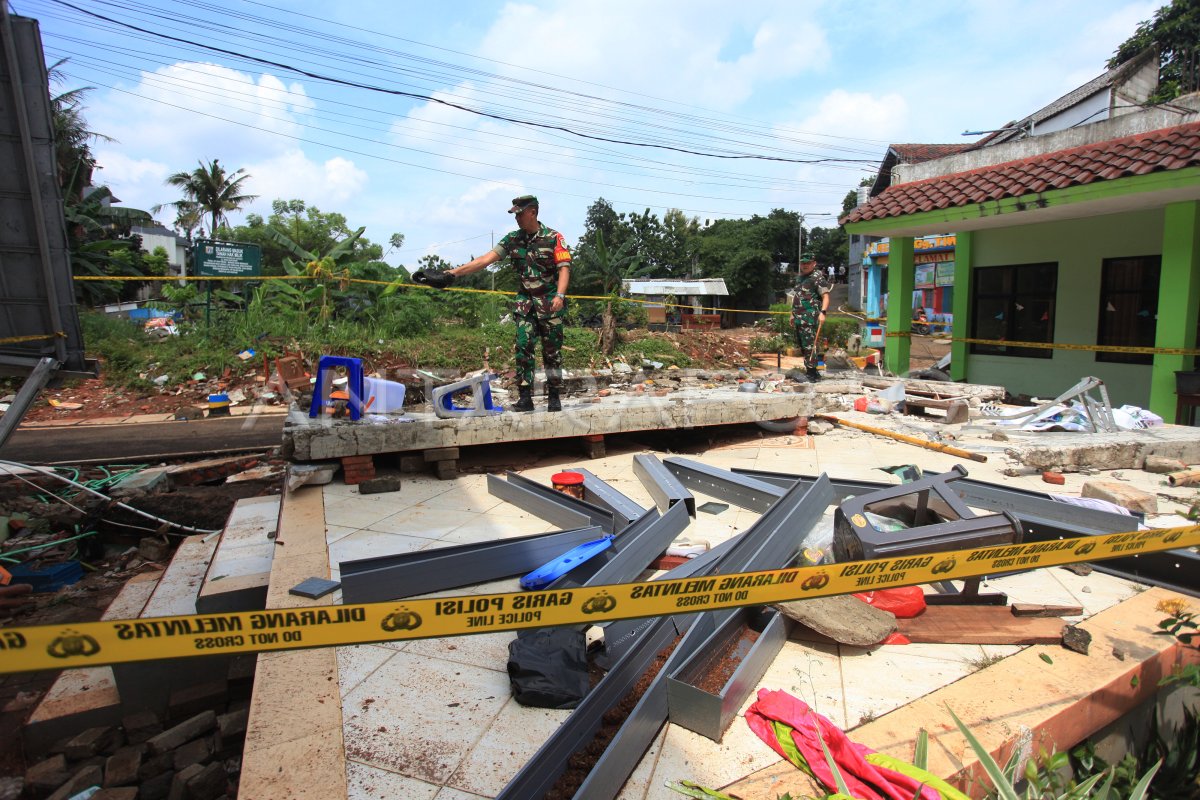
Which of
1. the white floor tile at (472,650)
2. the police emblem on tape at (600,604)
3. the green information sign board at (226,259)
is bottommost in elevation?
the white floor tile at (472,650)

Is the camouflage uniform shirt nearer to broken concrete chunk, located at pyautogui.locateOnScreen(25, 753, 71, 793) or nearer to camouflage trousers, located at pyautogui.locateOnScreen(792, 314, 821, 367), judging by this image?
broken concrete chunk, located at pyautogui.locateOnScreen(25, 753, 71, 793)

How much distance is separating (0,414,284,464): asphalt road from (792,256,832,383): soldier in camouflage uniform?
273 inches

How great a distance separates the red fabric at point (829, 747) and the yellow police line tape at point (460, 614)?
1.63 feet

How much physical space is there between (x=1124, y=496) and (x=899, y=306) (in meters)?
7.17

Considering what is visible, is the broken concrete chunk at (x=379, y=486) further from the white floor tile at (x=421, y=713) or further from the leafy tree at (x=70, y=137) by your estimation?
the leafy tree at (x=70, y=137)

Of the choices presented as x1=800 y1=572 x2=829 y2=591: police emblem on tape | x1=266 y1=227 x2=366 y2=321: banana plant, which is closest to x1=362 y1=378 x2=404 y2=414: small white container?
x1=800 y1=572 x2=829 y2=591: police emblem on tape

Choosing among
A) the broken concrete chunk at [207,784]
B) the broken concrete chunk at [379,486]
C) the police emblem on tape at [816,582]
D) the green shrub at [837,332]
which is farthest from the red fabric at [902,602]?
the green shrub at [837,332]

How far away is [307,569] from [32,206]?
143 inches

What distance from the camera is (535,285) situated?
19.5 feet

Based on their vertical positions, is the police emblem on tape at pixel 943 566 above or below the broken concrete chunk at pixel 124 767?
above

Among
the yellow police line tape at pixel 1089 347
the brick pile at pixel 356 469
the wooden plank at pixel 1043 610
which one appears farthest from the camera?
the yellow police line tape at pixel 1089 347

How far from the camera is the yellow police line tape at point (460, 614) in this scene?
4.72 ft

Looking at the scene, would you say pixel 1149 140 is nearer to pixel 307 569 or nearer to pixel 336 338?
pixel 307 569

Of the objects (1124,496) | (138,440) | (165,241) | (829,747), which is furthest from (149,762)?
(165,241)
